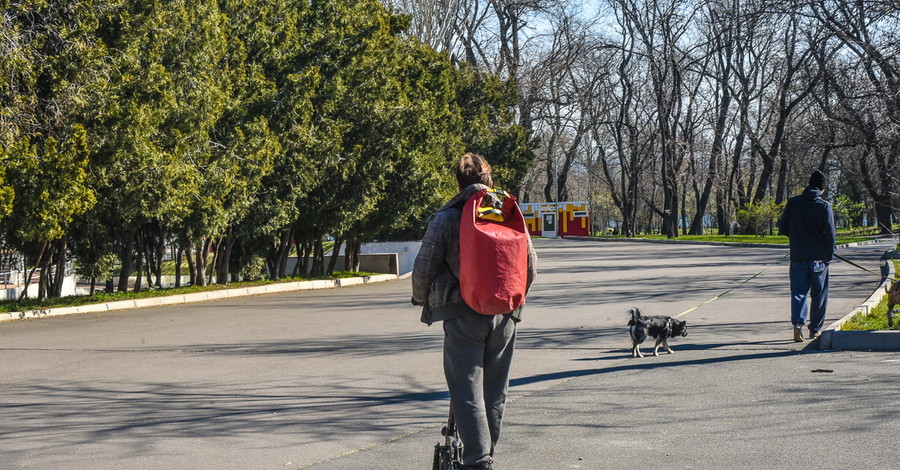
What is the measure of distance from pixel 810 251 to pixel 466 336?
23.8 feet

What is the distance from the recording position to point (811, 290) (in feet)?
36.4

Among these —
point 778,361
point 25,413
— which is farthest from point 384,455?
point 778,361

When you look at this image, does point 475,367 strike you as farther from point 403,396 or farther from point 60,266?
point 60,266

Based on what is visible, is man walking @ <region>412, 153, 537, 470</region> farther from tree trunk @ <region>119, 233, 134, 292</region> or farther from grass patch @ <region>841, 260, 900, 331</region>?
tree trunk @ <region>119, 233, 134, 292</region>

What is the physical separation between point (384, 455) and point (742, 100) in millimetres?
55856

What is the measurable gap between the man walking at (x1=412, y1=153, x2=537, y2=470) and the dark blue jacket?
22.2 feet

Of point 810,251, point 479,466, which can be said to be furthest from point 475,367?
point 810,251

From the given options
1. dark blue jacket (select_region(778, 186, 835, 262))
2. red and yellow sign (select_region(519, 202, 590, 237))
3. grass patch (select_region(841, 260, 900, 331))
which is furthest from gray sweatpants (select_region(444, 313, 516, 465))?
red and yellow sign (select_region(519, 202, 590, 237))

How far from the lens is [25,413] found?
7.77m

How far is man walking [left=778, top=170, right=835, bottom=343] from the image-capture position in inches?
433

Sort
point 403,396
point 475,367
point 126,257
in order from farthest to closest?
1. point 126,257
2. point 403,396
3. point 475,367

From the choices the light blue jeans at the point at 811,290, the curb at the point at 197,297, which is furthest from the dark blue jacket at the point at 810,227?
the curb at the point at 197,297

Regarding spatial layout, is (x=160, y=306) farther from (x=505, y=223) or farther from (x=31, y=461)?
(x=505, y=223)

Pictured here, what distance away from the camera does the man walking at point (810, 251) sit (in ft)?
36.1
